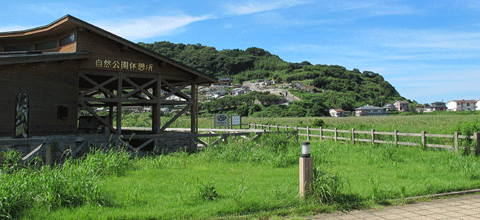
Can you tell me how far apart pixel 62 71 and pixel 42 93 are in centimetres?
113

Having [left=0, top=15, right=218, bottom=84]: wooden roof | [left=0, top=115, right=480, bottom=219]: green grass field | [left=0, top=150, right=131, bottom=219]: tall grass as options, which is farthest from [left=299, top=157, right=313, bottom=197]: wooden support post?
[left=0, top=15, right=218, bottom=84]: wooden roof

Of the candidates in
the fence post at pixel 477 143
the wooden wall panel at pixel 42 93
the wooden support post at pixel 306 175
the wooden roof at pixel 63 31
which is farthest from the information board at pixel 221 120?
the wooden support post at pixel 306 175

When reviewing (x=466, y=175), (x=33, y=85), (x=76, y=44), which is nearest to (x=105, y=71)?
(x=76, y=44)

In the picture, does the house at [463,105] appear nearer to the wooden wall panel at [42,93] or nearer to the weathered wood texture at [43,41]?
the weathered wood texture at [43,41]

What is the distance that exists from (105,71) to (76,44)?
4.78 feet

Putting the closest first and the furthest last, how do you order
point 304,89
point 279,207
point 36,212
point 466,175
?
point 36,212
point 279,207
point 466,175
point 304,89

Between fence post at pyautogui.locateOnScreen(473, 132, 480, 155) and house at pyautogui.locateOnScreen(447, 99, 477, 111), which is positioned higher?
house at pyautogui.locateOnScreen(447, 99, 477, 111)

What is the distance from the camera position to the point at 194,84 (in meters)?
16.1

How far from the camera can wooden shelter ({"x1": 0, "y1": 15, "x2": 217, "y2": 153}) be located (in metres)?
10.5

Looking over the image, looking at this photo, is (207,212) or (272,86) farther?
(272,86)

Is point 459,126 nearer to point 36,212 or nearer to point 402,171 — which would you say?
point 402,171

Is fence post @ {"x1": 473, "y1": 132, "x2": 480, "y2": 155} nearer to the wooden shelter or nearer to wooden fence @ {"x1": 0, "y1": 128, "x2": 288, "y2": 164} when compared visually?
wooden fence @ {"x1": 0, "y1": 128, "x2": 288, "y2": 164}

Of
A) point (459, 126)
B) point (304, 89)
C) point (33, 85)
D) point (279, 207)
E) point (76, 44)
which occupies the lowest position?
point (279, 207)

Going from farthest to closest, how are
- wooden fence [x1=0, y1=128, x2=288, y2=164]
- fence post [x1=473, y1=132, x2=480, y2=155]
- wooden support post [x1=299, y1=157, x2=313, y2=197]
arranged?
fence post [x1=473, y1=132, x2=480, y2=155] < wooden fence [x1=0, y1=128, x2=288, y2=164] < wooden support post [x1=299, y1=157, x2=313, y2=197]
